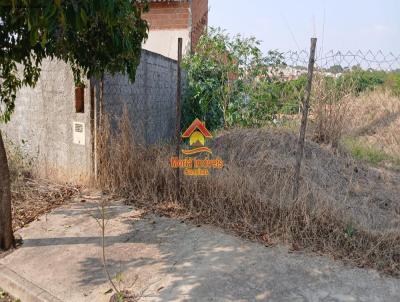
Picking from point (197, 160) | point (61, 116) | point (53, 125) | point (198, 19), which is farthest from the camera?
point (198, 19)

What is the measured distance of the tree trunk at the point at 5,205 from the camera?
304 centimetres

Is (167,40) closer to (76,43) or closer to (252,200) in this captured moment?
(76,43)

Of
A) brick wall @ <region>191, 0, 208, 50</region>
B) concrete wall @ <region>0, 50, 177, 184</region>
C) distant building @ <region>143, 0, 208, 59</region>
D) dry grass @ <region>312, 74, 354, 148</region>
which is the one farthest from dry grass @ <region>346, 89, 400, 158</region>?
distant building @ <region>143, 0, 208, 59</region>

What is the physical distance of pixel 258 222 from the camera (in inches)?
141

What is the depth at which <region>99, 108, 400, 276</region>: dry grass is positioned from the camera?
311cm

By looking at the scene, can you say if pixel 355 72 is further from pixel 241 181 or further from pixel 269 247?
pixel 269 247

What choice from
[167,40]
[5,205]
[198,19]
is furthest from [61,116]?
[198,19]

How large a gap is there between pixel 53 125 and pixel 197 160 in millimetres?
2197

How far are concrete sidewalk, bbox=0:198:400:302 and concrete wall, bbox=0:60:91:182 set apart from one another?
4.13 ft

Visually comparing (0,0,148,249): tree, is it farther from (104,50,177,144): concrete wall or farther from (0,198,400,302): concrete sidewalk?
(104,50,177,144): concrete wall

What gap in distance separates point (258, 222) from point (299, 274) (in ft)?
2.85

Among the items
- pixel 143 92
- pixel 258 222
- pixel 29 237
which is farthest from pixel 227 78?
pixel 29 237

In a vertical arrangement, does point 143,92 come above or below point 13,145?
above

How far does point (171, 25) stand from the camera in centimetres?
941
